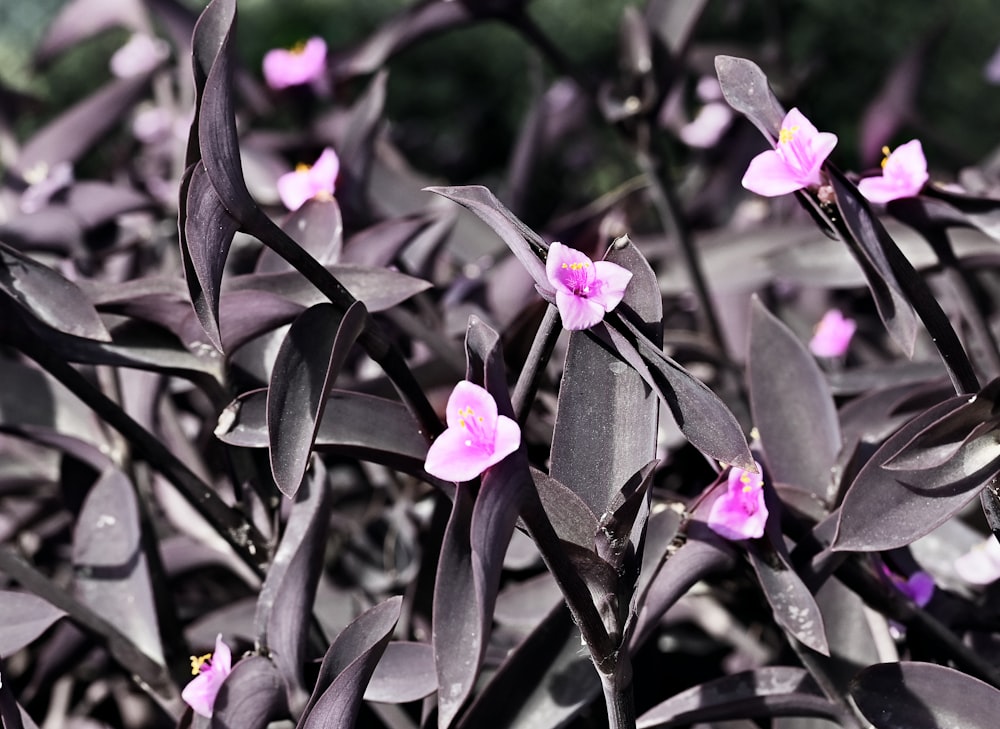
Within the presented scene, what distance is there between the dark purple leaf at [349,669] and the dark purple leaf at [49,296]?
0.74ft

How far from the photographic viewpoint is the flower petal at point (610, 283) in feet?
1.89

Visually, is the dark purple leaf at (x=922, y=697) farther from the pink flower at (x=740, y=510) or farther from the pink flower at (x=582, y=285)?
the pink flower at (x=582, y=285)

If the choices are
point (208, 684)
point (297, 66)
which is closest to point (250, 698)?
point (208, 684)

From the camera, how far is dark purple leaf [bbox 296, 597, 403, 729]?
593mm

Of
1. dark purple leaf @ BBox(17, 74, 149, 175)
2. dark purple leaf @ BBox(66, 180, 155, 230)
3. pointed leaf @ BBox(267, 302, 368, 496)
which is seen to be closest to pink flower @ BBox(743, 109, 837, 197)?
pointed leaf @ BBox(267, 302, 368, 496)

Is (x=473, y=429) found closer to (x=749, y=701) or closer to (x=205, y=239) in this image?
(x=205, y=239)

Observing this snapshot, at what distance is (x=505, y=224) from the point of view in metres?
0.56

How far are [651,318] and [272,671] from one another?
0.30 meters

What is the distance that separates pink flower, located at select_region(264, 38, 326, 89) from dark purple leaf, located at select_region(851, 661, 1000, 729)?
3.27ft

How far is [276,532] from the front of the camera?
0.76 metres

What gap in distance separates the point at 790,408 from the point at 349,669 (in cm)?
35

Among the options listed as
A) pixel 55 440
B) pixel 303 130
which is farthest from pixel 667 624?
pixel 303 130

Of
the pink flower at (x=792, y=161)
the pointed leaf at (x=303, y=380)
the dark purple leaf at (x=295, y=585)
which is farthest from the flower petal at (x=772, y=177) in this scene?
the dark purple leaf at (x=295, y=585)

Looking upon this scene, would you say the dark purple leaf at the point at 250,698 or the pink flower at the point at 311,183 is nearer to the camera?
the dark purple leaf at the point at 250,698
